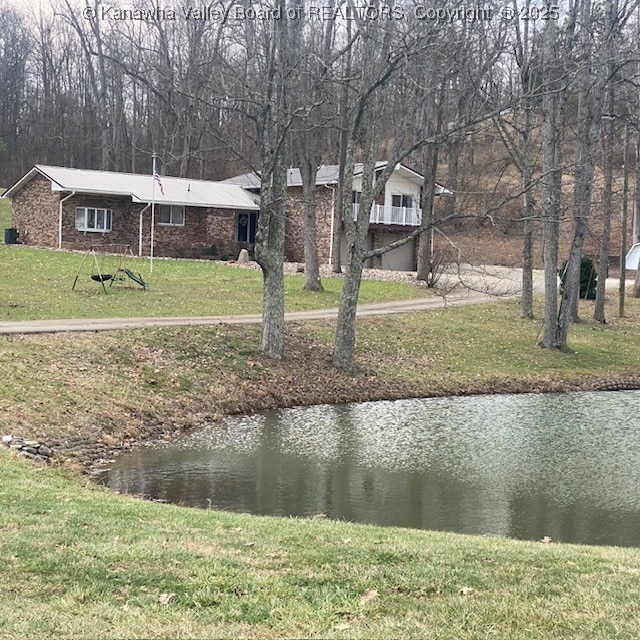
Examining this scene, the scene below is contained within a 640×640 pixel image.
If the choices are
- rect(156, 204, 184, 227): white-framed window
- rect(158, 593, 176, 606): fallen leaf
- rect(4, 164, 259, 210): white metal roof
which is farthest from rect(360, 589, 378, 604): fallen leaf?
rect(156, 204, 184, 227): white-framed window

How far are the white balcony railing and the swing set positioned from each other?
1167cm

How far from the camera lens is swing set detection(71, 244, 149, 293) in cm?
2577

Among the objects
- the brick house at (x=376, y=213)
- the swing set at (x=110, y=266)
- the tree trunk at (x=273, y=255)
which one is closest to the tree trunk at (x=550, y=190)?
the tree trunk at (x=273, y=255)

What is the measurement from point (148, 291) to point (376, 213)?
61.0 feet

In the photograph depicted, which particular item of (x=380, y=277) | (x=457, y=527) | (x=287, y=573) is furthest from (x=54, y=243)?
(x=287, y=573)

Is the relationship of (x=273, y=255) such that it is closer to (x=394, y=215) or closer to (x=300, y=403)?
(x=300, y=403)

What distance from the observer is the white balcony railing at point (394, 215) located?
140 ft

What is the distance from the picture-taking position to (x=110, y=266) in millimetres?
32375

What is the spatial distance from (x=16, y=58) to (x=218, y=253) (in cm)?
3136

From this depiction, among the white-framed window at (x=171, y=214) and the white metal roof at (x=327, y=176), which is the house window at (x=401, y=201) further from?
the white-framed window at (x=171, y=214)

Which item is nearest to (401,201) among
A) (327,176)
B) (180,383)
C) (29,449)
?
(327,176)

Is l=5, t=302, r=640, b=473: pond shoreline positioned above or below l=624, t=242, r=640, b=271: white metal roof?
below

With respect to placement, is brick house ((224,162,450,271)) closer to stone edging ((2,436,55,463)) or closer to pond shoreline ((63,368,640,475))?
pond shoreline ((63,368,640,475))

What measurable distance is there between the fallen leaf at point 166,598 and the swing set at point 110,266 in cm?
2065
